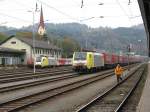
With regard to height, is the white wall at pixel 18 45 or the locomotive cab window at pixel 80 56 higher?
the white wall at pixel 18 45

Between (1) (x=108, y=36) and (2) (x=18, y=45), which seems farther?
(1) (x=108, y=36)

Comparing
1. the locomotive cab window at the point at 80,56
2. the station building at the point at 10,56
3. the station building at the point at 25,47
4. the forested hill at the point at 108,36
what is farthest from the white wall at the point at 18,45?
the locomotive cab window at the point at 80,56

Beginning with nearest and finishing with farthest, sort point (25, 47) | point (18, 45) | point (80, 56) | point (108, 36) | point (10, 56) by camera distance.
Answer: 1. point (80, 56)
2. point (10, 56)
3. point (25, 47)
4. point (18, 45)
5. point (108, 36)

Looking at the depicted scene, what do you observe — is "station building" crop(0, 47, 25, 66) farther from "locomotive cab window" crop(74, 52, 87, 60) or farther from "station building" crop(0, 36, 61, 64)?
"locomotive cab window" crop(74, 52, 87, 60)

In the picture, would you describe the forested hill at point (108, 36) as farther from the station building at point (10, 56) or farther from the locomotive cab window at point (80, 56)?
the locomotive cab window at point (80, 56)

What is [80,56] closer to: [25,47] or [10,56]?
[10,56]

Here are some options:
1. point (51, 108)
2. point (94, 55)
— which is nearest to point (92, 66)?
point (94, 55)

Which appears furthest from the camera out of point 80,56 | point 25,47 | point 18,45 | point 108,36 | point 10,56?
point 108,36

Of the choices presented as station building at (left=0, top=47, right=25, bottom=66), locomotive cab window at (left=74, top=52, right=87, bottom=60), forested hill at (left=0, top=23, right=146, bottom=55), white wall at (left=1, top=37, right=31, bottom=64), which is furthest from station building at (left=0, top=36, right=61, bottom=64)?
locomotive cab window at (left=74, top=52, right=87, bottom=60)

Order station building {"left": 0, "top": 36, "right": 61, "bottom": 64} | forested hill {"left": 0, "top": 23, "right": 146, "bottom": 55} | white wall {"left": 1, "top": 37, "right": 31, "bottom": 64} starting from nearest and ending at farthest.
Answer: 1. station building {"left": 0, "top": 36, "right": 61, "bottom": 64}
2. white wall {"left": 1, "top": 37, "right": 31, "bottom": 64}
3. forested hill {"left": 0, "top": 23, "right": 146, "bottom": 55}

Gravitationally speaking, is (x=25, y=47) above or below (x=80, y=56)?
above

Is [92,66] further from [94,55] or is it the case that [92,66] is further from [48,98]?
[48,98]

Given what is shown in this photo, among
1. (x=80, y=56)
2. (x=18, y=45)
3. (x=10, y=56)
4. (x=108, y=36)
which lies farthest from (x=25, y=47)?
(x=80, y=56)

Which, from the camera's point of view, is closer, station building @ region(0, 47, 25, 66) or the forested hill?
station building @ region(0, 47, 25, 66)
